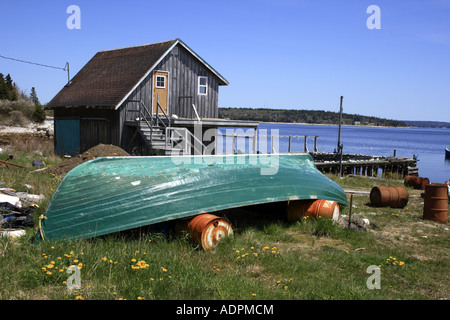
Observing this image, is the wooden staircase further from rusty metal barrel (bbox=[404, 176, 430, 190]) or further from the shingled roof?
rusty metal barrel (bbox=[404, 176, 430, 190])

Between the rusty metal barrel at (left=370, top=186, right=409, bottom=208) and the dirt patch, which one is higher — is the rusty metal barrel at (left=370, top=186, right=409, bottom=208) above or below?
below

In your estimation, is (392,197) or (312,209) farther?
(392,197)

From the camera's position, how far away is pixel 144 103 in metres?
20.6

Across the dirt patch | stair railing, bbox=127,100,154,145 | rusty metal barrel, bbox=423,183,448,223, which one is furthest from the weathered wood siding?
rusty metal barrel, bbox=423,183,448,223

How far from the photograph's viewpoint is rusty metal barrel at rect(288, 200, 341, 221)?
9.47 m

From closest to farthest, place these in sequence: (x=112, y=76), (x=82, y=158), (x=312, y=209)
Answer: (x=312, y=209) → (x=82, y=158) → (x=112, y=76)

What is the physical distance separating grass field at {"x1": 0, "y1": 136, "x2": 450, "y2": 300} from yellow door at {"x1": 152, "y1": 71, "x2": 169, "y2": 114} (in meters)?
12.8

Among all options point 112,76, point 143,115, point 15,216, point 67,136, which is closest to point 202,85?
point 143,115

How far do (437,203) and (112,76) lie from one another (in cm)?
1674

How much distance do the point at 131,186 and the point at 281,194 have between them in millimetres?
3179

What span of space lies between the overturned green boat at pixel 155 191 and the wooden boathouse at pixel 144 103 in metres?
8.99

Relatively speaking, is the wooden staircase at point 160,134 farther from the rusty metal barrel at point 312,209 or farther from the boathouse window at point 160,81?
the rusty metal barrel at point 312,209

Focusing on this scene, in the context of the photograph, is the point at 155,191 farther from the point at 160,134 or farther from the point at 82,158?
the point at 160,134
